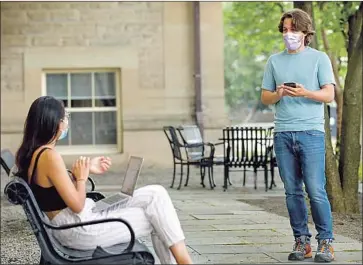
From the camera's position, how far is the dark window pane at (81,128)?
17328 millimetres

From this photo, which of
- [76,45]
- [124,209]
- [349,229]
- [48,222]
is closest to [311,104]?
[124,209]

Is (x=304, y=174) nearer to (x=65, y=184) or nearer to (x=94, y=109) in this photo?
(x=65, y=184)

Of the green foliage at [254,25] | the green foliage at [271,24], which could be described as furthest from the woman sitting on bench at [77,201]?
the green foliage at [254,25]

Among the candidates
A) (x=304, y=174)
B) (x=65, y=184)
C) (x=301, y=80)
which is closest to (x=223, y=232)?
(x=304, y=174)

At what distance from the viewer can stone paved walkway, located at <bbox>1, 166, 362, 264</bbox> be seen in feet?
18.1

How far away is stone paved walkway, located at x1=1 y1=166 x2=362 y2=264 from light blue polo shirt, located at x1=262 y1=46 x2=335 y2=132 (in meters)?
0.86

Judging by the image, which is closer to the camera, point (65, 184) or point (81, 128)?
point (65, 184)

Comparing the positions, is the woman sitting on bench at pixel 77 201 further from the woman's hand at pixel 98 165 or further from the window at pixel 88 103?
the window at pixel 88 103

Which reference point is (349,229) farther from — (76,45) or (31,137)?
(76,45)

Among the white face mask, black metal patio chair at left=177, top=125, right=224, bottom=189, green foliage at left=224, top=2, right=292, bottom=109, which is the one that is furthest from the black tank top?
green foliage at left=224, top=2, right=292, bottom=109

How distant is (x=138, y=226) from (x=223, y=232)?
9.70 ft

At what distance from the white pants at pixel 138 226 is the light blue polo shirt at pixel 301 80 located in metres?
1.24

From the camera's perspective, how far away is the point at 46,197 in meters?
4.56

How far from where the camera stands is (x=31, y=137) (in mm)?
4613
